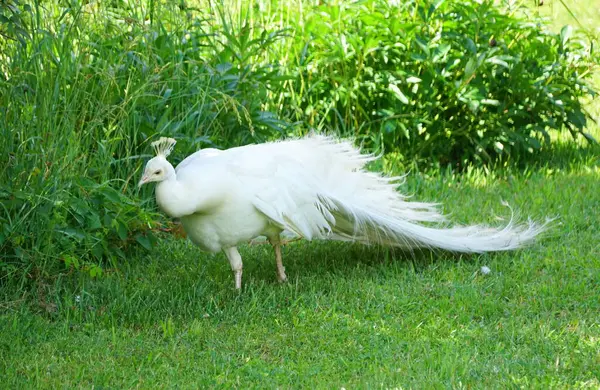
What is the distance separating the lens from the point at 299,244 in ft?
17.4

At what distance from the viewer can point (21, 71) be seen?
4.54 meters

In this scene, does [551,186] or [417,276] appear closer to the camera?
[417,276]

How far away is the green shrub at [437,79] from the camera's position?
247 inches

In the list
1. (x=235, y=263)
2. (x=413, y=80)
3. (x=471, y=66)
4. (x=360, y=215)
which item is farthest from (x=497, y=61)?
(x=235, y=263)

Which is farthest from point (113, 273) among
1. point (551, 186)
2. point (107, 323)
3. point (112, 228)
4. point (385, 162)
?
point (551, 186)

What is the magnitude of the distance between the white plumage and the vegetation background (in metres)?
0.16

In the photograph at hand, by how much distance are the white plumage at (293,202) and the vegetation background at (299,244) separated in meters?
0.16

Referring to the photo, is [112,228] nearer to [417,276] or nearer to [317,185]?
[317,185]

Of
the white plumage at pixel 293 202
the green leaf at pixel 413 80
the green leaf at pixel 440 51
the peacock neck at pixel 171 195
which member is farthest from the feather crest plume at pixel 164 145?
the green leaf at pixel 440 51

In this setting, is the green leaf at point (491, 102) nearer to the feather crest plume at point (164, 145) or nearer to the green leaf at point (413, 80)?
the green leaf at point (413, 80)

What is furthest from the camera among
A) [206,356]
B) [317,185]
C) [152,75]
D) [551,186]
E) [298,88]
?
[298,88]

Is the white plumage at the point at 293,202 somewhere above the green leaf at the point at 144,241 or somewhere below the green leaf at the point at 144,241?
above

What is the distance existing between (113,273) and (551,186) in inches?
116

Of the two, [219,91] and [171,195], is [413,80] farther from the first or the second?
[171,195]
